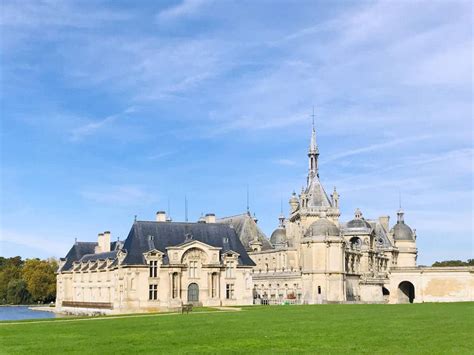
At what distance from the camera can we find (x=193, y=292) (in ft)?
206

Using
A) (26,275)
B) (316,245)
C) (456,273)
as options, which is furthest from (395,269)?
(26,275)

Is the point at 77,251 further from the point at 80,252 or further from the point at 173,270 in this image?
the point at 173,270

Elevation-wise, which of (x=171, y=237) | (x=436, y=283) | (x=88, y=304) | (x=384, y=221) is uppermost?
(x=384, y=221)

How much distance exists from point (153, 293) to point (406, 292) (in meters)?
37.5

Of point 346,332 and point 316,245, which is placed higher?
point 316,245

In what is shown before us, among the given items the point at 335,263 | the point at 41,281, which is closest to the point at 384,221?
the point at 335,263

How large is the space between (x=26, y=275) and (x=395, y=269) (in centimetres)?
5646

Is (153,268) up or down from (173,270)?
up

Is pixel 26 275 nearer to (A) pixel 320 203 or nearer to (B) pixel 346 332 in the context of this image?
(A) pixel 320 203

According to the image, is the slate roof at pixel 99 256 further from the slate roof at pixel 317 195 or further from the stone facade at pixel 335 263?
the slate roof at pixel 317 195

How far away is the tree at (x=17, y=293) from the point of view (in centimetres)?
10325

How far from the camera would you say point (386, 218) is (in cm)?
9644

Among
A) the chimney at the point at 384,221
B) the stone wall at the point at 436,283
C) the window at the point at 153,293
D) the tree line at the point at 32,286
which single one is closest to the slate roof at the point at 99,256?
the window at the point at 153,293

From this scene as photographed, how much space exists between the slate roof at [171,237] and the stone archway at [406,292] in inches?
977
